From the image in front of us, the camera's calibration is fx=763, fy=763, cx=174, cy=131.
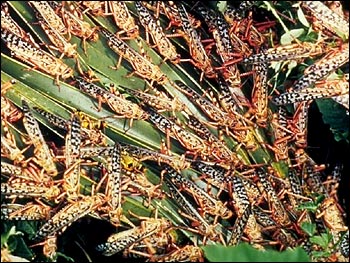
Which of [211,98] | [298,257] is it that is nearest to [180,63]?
[211,98]

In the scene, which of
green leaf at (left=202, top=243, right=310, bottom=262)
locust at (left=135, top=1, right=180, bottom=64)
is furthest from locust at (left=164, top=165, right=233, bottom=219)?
green leaf at (left=202, top=243, right=310, bottom=262)

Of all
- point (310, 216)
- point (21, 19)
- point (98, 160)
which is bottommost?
point (310, 216)

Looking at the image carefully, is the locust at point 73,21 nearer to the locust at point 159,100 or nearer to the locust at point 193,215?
the locust at point 159,100

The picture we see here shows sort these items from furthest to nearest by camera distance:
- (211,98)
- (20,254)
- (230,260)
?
(211,98), (20,254), (230,260)

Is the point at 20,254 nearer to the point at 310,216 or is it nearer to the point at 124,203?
the point at 124,203

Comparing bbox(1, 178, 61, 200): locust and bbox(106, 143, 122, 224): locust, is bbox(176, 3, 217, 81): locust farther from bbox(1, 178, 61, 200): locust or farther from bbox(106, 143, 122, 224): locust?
bbox(1, 178, 61, 200): locust

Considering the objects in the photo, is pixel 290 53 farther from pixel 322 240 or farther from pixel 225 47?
pixel 322 240
